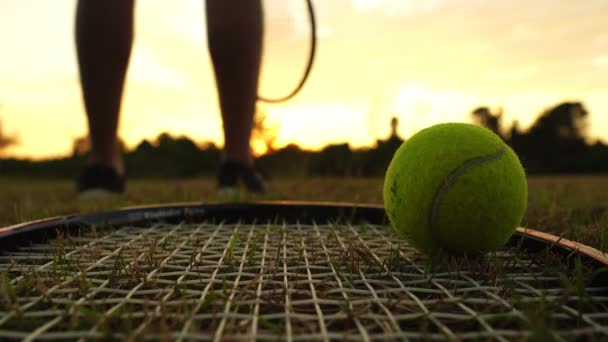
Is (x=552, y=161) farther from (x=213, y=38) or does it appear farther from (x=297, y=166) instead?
(x=213, y=38)

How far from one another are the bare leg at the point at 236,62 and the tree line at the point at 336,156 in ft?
1.89

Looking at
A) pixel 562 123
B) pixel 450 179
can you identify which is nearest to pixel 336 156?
pixel 450 179

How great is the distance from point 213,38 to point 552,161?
1766 centimetres

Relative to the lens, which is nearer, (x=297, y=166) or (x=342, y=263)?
(x=342, y=263)

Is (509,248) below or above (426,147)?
below

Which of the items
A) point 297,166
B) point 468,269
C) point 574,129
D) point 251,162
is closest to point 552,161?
point 574,129

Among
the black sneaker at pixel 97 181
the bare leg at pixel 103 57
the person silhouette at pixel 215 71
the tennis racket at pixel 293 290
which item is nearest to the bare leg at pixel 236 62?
the person silhouette at pixel 215 71

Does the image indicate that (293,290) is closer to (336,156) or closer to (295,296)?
(295,296)

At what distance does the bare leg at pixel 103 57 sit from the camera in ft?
8.31

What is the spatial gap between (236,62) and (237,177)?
0.61 m

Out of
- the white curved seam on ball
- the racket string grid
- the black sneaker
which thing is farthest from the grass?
the black sneaker

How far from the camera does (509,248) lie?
135cm

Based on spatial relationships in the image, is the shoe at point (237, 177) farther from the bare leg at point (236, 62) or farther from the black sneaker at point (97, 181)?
the black sneaker at point (97, 181)

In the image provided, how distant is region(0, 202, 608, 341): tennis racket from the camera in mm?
756
